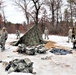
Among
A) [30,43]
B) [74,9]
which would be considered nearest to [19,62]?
[30,43]

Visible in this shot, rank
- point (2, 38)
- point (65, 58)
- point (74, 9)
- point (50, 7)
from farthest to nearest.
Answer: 1. point (50, 7)
2. point (74, 9)
3. point (2, 38)
4. point (65, 58)

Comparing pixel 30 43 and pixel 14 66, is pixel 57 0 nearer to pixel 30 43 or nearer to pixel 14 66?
pixel 30 43

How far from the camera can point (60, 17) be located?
169 feet

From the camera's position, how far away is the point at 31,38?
21172 millimetres

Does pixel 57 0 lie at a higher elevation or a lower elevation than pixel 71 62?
higher

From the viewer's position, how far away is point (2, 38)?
16.7m

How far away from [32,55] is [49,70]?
14.9 ft

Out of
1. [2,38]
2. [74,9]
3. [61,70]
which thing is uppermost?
[74,9]

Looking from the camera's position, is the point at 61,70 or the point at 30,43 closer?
the point at 61,70

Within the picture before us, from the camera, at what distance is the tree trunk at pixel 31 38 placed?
2073cm

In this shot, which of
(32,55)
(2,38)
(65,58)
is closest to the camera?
(65,58)

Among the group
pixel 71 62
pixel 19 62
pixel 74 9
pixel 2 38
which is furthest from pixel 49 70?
pixel 74 9

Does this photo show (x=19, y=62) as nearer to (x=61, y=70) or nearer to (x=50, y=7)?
(x=61, y=70)

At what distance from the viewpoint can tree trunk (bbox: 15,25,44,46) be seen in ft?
68.0
